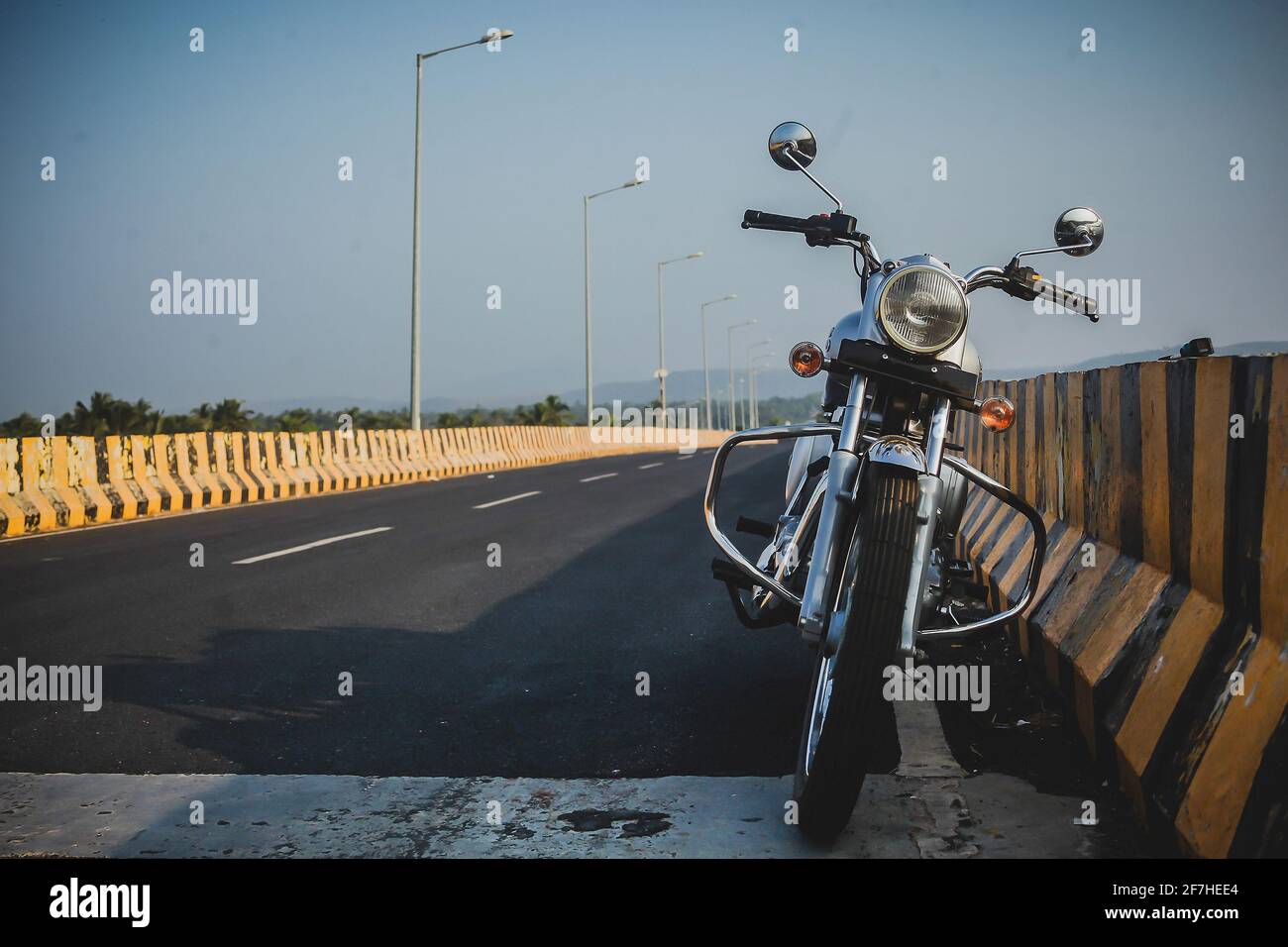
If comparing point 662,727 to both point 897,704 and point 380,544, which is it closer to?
point 897,704

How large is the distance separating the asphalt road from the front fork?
94 centimetres

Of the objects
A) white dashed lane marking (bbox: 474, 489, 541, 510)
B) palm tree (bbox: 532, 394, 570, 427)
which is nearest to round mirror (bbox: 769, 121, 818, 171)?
white dashed lane marking (bbox: 474, 489, 541, 510)

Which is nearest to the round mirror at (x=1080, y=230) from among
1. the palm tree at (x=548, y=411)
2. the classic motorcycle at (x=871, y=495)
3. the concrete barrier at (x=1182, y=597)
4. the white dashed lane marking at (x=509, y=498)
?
the classic motorcycle at (x=871, y=495)

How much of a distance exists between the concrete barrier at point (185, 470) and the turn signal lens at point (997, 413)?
11.8 metres

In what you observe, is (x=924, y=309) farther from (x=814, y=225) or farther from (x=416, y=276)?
(x=416, y=276)

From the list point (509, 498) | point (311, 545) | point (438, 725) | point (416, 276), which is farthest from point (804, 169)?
point (416, 276)

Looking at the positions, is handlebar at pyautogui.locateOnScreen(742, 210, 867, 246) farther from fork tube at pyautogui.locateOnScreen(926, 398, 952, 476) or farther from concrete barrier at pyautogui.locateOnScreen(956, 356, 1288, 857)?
concrete barrier at pyautogui.locateOnScreen(956, 356, 1288, 857)

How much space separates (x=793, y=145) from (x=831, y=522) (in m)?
1.48

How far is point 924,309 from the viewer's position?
3533mm

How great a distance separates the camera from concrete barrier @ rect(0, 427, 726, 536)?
1334 cm

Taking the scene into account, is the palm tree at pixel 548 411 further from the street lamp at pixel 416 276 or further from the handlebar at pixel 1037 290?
the handlebar at pixel 1037 290

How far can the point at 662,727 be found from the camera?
4758 mm
